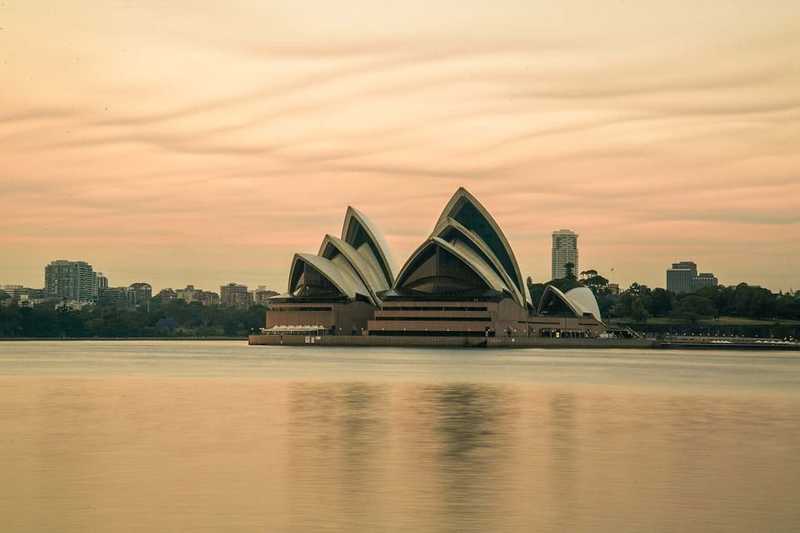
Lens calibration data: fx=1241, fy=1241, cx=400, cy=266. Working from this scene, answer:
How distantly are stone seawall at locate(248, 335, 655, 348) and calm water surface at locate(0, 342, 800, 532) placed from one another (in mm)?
77108

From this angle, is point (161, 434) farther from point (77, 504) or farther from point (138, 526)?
point (138, 526)

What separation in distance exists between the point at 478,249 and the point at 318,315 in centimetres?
2048

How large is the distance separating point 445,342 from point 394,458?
4253 inches

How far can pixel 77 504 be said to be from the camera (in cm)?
2239

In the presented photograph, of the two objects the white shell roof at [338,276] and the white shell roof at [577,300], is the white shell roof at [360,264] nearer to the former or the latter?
the white shell roof at [338,276]

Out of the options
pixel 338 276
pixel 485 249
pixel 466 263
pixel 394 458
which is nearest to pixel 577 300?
pixel 485 249

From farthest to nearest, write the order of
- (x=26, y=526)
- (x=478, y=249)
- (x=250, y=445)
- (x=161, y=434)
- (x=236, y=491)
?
(x=478, y=249) < (x=161, y=434) < (x=250, y=445) < (x=236, y=491) < (x=26, y=526)

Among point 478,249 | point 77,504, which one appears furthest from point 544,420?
point 478,249

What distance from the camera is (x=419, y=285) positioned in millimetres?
137000

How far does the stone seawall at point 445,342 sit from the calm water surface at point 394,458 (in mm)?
77108

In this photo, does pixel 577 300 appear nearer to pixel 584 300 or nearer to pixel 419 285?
pixel 584 300

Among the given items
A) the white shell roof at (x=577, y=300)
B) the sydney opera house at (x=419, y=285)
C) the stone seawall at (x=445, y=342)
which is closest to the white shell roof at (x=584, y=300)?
the white shell roof at (x=577, y=300)

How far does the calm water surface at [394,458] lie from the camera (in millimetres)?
21516

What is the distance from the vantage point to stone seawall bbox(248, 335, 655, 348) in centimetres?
13700
